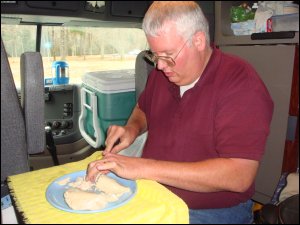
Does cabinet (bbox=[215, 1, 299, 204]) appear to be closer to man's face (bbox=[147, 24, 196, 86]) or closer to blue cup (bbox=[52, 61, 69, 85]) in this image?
man's face (bbox=[147, 24, 196, 86])

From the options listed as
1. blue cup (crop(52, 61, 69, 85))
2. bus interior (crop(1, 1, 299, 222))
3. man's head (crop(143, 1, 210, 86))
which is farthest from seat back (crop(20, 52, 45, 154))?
blue cup (crop(52, 61, 69, 85))

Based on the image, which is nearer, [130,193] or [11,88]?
[130,193]

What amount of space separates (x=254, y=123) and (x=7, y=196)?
0.85 meters

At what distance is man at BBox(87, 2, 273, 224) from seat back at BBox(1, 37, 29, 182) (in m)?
0.35

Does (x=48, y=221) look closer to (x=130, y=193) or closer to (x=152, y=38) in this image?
(x=130, y=193)

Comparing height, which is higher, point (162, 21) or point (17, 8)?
point (17, 8)

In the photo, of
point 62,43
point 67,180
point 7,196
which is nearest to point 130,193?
point 67,180

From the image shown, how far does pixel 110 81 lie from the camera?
8.91ft

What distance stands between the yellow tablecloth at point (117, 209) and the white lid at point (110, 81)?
188 centimetres

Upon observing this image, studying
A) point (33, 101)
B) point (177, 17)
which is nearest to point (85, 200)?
point (177, 17)

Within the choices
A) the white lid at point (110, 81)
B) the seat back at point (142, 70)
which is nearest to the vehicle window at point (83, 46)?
the white lid at point (110, 81)

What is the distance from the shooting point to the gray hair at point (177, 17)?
1.12 metres

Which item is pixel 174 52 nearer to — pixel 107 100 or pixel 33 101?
pixel 33 101

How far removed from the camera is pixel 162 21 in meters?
Answer: 1.12
